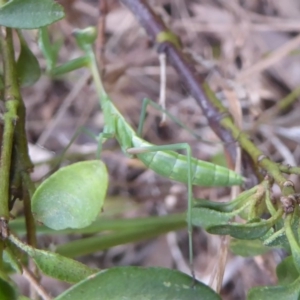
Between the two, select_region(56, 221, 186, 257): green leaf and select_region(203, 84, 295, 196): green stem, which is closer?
select_region(203, 84, 295, 196): green stem

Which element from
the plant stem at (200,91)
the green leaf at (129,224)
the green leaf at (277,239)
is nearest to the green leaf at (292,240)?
the green leaf at (277,239)

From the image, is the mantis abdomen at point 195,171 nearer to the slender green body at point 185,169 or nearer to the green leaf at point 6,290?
the slender green body at point 185,169

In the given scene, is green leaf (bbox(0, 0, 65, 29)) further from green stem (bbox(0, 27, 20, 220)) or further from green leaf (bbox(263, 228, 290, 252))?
green leaf (bbox(263, 228, 290, 252))

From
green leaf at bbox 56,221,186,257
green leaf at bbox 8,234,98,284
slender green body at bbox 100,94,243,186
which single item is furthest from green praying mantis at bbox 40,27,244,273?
green leaf at bbox 8,234,98,284

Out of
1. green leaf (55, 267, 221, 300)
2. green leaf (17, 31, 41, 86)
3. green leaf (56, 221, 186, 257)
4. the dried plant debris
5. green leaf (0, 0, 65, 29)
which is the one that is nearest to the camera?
green leaf (55, 267, 221, 300)

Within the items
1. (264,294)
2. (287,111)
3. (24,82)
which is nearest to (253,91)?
(287,111)

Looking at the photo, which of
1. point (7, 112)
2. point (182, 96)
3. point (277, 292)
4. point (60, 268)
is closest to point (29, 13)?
point (7, 112)
